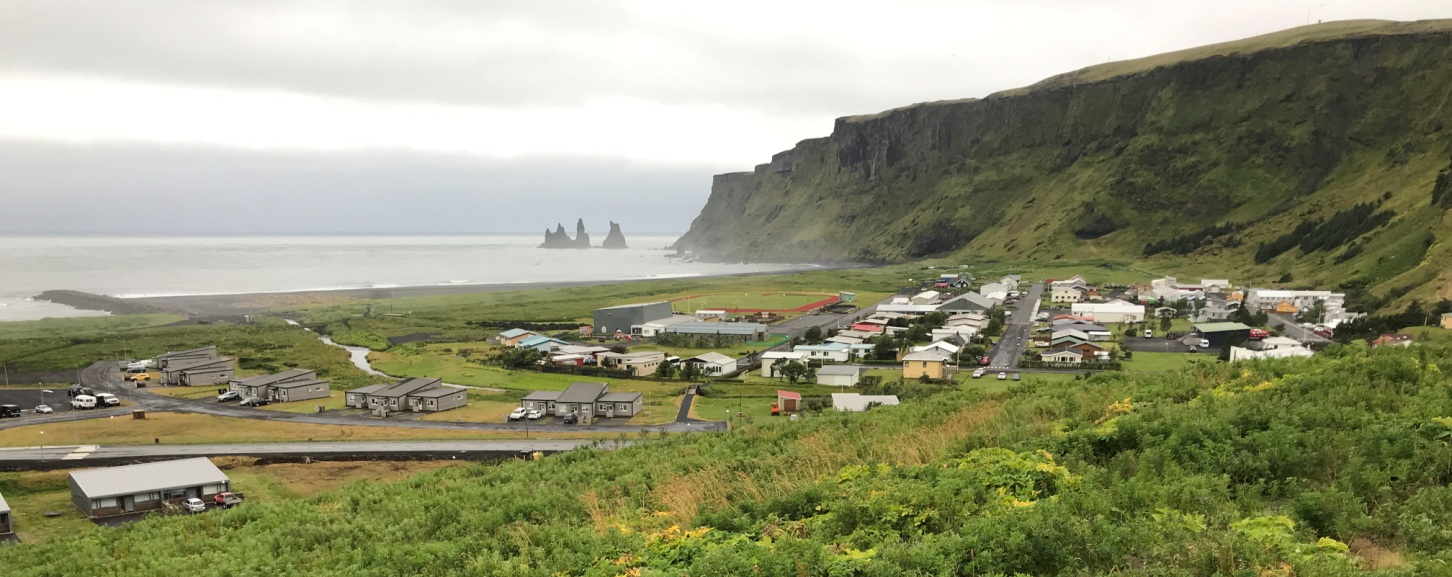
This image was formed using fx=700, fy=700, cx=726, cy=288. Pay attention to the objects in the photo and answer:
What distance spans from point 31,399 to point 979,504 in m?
58.7

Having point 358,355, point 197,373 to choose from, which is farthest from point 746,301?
point 197,373

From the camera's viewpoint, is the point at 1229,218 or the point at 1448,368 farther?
the point at 1229,218

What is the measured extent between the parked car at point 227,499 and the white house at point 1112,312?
64792 mm

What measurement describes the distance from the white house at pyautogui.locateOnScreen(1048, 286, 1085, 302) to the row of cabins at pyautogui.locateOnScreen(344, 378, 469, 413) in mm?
66655

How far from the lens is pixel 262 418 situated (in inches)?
1505

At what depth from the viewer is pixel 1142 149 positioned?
13975 centimetres

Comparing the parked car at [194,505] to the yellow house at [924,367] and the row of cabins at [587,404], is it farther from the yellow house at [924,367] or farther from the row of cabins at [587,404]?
the yellow house at [924,367]

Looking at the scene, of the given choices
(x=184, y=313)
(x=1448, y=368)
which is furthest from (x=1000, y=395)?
(x=184, y=313)

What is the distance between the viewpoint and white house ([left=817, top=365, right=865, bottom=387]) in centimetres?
4259

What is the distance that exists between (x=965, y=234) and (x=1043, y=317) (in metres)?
98.5

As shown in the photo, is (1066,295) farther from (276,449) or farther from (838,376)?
(276,449)

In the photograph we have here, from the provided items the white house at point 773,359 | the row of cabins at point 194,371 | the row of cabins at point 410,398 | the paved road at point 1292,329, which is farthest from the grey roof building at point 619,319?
the paved road at point 1292,329

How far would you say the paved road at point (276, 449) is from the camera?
98.4ft

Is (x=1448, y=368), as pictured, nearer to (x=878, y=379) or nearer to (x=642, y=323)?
(x=878, y=379)
